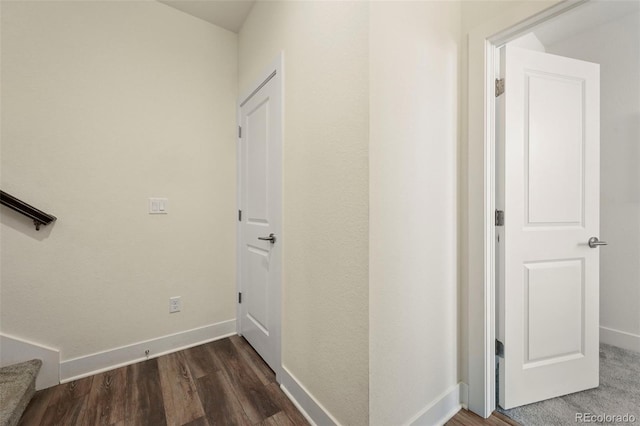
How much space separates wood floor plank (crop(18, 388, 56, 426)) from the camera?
1.39 meters

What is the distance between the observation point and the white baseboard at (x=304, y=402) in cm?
128

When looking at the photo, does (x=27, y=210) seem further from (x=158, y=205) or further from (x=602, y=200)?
(x=602, y=200)

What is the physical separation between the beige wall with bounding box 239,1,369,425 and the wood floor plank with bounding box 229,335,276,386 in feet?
0.84

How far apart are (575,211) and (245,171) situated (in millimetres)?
2335

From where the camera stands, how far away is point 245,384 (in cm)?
167

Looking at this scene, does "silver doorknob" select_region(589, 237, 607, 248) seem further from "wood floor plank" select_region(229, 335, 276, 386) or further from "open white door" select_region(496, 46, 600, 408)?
"wood floor plank" select_region(229, 335, 276, 386)

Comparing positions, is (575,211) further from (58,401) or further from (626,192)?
(58,401)

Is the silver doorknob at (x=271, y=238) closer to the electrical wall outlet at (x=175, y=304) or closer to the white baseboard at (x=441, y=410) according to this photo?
the electrical wall outlet at (x=175, y=304)

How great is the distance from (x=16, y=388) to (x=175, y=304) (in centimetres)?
87

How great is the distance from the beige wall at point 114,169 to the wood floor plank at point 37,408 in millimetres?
218

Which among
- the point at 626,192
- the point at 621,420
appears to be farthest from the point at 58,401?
the point at 626,192

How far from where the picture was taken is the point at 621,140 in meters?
2.13

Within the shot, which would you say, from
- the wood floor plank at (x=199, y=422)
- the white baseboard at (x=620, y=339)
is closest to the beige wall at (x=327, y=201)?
the wood floor plank at (x=199, y=422)

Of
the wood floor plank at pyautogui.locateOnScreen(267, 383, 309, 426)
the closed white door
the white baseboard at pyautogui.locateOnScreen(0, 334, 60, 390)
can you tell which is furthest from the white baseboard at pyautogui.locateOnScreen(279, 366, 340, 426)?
the white baseboard at pyautogui.locateOnScreen(0, 334, 60, 390)
